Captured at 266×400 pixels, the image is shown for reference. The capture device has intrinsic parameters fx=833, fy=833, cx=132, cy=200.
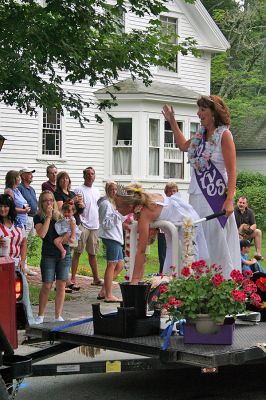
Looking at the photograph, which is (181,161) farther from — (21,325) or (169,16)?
(21,325)

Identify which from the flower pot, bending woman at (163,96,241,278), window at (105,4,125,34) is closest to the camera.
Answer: the flower pot

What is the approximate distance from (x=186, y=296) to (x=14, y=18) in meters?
6.46

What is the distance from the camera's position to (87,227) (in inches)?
563

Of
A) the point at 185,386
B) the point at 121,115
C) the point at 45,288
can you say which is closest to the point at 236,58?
the point at 121,115

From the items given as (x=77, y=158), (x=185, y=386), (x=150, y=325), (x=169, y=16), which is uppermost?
(x=169, y=16)

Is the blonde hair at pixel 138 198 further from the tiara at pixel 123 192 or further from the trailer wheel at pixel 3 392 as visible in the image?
the trailer wheel at pixel 3 392

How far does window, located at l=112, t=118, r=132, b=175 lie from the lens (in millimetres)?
27266

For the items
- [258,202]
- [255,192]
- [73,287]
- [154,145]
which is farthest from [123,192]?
[255,192]

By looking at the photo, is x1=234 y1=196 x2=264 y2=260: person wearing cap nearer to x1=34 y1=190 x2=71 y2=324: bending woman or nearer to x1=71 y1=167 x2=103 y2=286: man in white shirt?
x1=71 y1=167 x2=103 y2=286: man in white shirt

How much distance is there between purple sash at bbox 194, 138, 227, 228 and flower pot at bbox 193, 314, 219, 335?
68.9 inches

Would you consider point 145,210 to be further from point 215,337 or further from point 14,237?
point 14,237

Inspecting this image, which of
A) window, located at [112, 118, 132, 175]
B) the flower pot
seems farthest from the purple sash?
window, located at [112, 118, 132, 175]

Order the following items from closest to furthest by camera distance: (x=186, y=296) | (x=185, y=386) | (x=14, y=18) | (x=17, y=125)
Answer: (x=186, y=296), (x=185, y=386), (x=14, y=18), (x=17, y=125)

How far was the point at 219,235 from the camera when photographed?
7.64 m
